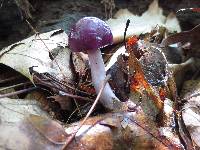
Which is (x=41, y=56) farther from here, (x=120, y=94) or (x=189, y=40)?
(x=189, y=40)

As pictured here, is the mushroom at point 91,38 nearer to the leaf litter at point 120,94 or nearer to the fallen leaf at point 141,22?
the leaf litter at point 120,94

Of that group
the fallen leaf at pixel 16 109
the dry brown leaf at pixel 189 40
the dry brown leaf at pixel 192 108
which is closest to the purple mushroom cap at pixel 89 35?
the fallen leaf at pixel 16 109

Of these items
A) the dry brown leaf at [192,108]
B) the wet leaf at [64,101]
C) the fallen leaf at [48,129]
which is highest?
the fallen leaf at [48,129]

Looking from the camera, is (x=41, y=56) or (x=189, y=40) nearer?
(x=41, y=56)

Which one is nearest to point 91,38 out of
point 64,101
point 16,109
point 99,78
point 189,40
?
point 99,78

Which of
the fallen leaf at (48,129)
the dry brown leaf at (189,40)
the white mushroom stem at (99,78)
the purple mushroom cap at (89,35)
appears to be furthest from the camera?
the dry brown leaf at (189,40)

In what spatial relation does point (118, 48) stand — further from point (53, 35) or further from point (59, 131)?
point (59, 131)

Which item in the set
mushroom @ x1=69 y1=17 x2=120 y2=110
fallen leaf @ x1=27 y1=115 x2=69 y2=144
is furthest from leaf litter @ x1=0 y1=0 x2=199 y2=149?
mushroom @ x1=69 y1=17 x2=120 y2=110
